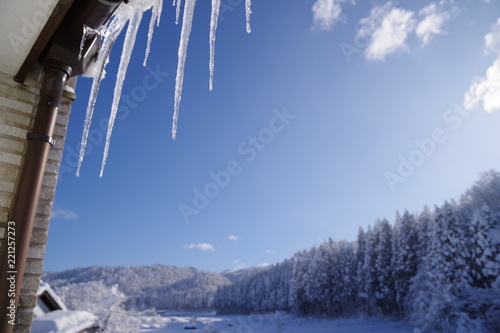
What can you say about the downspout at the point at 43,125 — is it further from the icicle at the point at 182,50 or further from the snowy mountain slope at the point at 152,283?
the snowy mountain slope at the point at 152,283

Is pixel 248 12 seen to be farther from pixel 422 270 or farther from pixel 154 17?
pixel 422 270

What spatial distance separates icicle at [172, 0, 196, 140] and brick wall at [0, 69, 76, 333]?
3.77 ft

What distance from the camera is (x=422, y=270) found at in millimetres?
25844

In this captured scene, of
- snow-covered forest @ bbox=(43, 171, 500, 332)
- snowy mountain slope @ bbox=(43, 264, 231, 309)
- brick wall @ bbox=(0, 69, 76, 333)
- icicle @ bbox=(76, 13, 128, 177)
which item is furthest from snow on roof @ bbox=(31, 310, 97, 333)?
snowy mountain slope @ bbox=(43, 264, 231, 309)

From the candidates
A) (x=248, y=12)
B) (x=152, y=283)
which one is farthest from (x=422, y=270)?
(x=152, y=283)

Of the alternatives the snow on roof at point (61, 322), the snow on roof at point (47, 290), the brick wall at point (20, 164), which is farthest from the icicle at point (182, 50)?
the snow on roof at point (47, 290)

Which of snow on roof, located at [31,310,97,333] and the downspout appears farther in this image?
snow on roof, located at [31,310,97,333]

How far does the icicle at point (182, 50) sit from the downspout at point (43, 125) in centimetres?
46

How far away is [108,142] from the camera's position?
111 inches

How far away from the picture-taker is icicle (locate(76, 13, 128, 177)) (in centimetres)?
235

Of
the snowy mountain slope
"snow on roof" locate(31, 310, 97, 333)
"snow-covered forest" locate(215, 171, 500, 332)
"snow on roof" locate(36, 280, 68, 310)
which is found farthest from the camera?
the snowy mountain slope

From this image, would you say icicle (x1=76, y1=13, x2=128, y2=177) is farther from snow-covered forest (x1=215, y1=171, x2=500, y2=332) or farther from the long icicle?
snow-covered forest (x1=215, y1=171, x2=500, y2=332)

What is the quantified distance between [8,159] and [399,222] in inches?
1352

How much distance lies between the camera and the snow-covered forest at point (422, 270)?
→ 65.4ft
